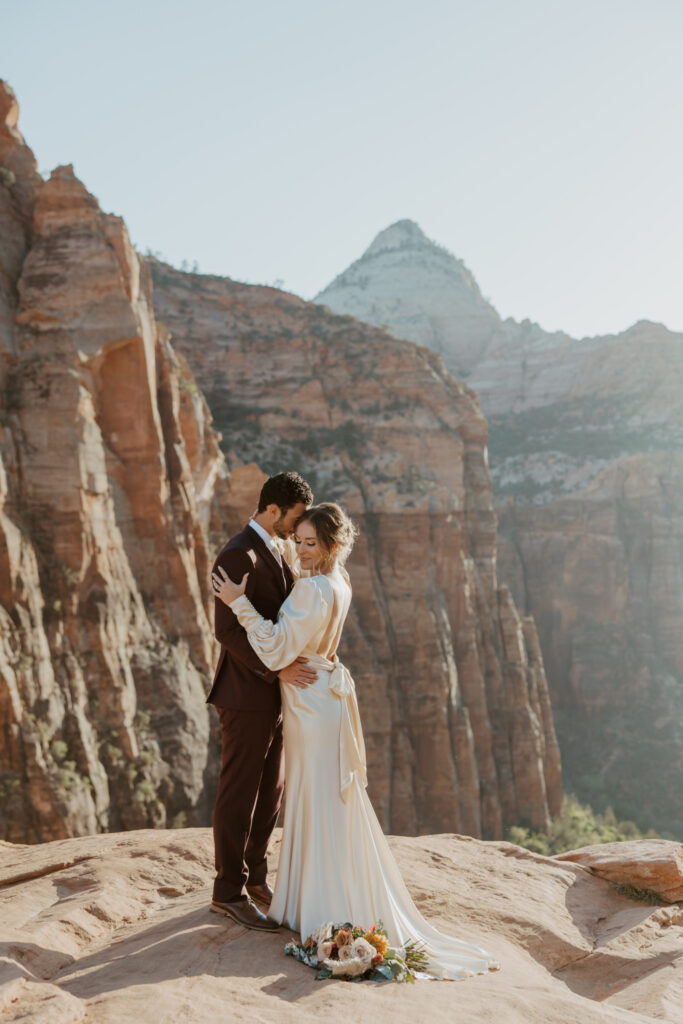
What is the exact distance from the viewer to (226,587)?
171 inches

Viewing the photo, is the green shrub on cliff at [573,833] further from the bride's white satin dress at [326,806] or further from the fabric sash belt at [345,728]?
the fabric sash belt at [345,728]

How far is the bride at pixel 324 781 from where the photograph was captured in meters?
4.27

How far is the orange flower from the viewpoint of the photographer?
395 cm

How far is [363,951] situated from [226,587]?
73.6 inches

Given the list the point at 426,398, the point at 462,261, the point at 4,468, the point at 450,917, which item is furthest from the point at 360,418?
the point at 462,261

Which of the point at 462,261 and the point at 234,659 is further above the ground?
the point at 462,261

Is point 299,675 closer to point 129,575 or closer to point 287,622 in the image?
point 287,622

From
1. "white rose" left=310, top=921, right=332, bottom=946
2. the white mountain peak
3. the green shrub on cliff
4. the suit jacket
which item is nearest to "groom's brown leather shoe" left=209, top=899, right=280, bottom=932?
"white rose" left=310, top=921, right=332, bottom=946

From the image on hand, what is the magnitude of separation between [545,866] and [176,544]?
11.4m

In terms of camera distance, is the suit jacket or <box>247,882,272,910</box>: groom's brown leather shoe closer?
the suit jacket

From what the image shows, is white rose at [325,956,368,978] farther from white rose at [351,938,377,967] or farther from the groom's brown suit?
the groom's brown suit

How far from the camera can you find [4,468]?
1294 cm

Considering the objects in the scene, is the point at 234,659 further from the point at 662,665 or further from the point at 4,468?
the point at 662,665

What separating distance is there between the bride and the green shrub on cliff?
27.5 metres
